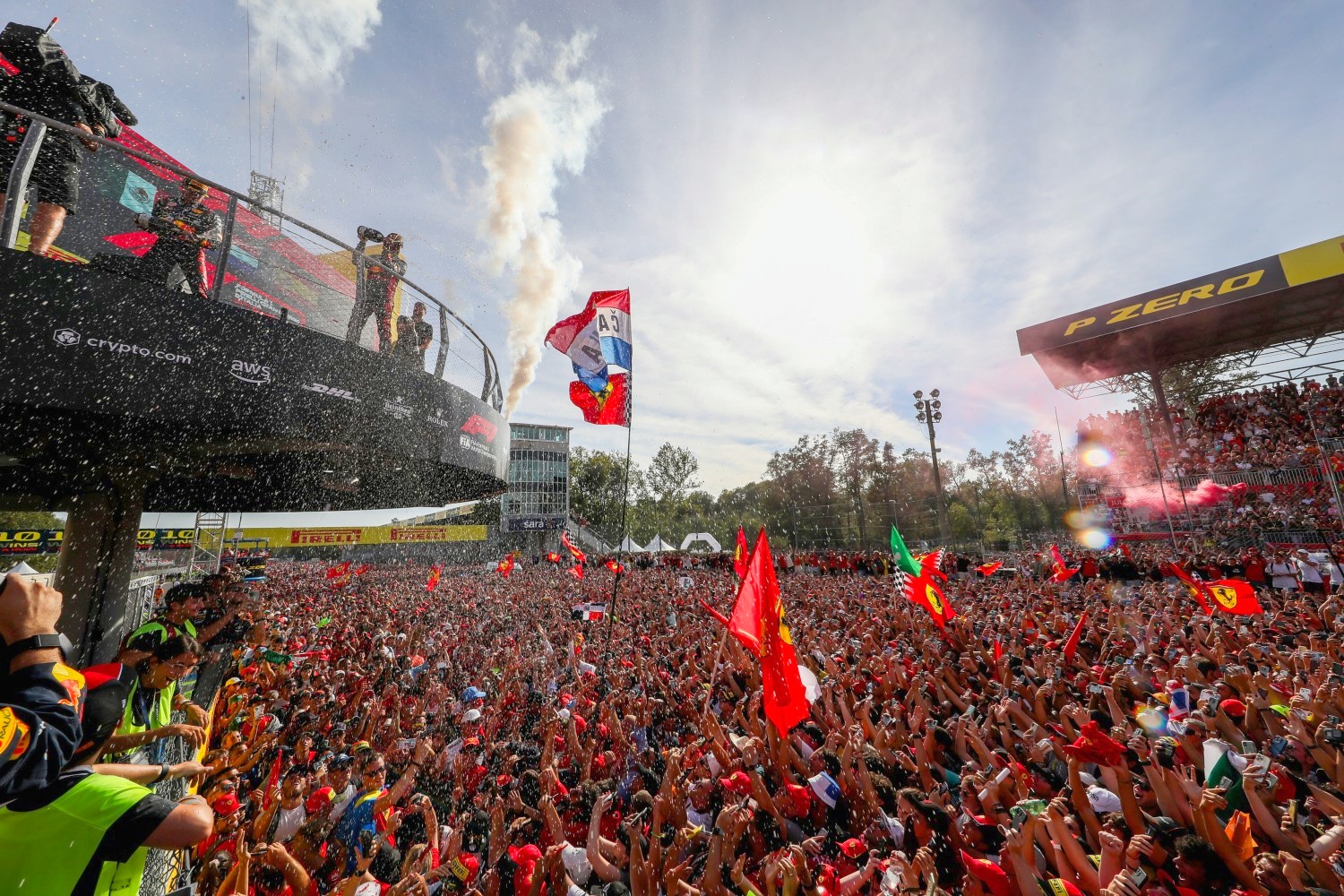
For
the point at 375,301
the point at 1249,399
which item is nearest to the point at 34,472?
the point at 375,301

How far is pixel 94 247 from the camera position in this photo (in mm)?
5180

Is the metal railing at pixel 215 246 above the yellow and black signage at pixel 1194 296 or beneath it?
beneath

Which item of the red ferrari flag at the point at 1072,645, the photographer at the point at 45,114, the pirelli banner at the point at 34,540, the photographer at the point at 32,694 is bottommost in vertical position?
the red ferrari flag at the point at 1072,645

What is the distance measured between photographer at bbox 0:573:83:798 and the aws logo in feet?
100

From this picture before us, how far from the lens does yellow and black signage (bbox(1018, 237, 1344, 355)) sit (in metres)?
19.5

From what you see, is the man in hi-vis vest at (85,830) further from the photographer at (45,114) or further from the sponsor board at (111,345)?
A: the photographer at (45,114)

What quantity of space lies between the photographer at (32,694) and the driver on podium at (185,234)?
2.42m

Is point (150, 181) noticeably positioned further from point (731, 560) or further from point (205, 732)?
point (731, 560)

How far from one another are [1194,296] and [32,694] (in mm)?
30716

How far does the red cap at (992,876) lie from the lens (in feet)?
10.9

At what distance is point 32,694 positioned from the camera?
175 cm

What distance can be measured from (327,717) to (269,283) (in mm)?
5367

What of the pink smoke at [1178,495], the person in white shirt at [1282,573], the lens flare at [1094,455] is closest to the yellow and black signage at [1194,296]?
the pink smoke at [1178,495]

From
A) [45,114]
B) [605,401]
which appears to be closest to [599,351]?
[605,401]
